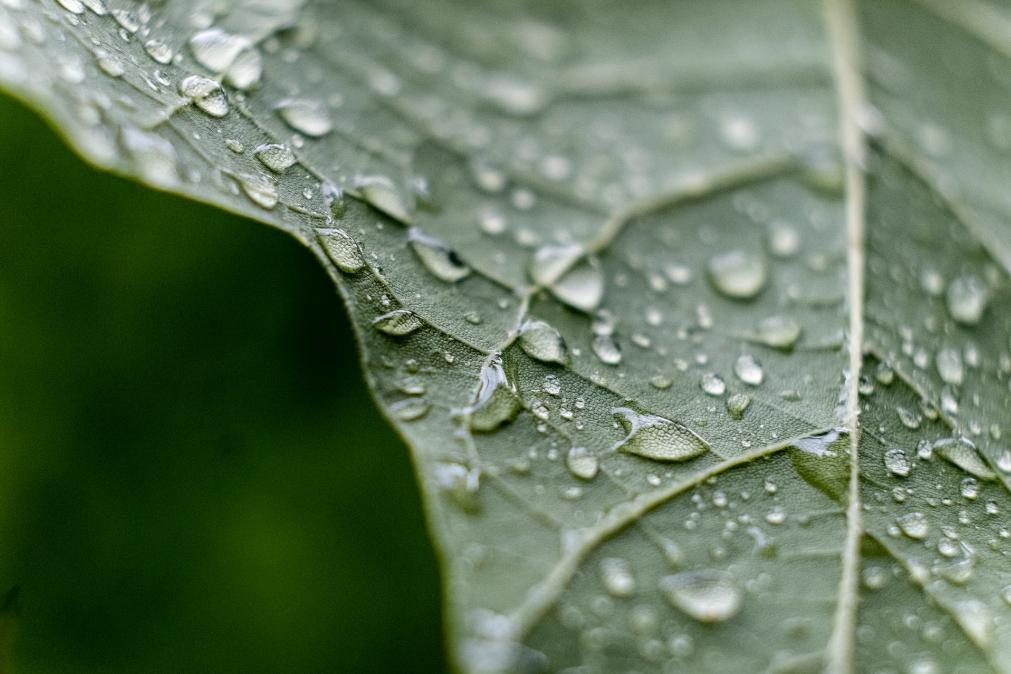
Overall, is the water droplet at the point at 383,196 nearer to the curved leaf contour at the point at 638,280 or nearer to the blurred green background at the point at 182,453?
the curved leaf contour at the point at 638,280

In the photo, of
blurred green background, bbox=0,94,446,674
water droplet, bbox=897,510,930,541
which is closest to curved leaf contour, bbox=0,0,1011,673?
water droplet, bbox=897,510,930,541

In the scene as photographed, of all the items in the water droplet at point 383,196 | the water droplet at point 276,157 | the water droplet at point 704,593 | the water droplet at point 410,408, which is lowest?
the water droplet at point 704,593

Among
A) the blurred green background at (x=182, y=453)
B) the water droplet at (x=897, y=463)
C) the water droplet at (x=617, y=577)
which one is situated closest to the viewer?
the water droplet at (x=617, y=577)

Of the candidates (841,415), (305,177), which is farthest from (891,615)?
(305,177)

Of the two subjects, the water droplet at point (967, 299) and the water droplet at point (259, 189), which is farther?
the water droplet at point (967, 299)

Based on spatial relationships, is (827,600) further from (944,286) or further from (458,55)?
(458,55)

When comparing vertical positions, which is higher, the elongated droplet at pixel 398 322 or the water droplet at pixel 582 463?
the elongated droplet at pixel 398 322

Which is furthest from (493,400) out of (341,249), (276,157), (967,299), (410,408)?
(967,299)

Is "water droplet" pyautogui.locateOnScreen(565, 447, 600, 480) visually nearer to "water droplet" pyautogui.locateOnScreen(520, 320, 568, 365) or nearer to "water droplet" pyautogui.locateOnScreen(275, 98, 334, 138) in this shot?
"water droplet" pyautogui.locateOnScreen(520, 320, 568, 365)

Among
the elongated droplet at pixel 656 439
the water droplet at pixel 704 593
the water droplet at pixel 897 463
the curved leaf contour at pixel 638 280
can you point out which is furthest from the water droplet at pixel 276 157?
the water droplet at pixel 897 463
